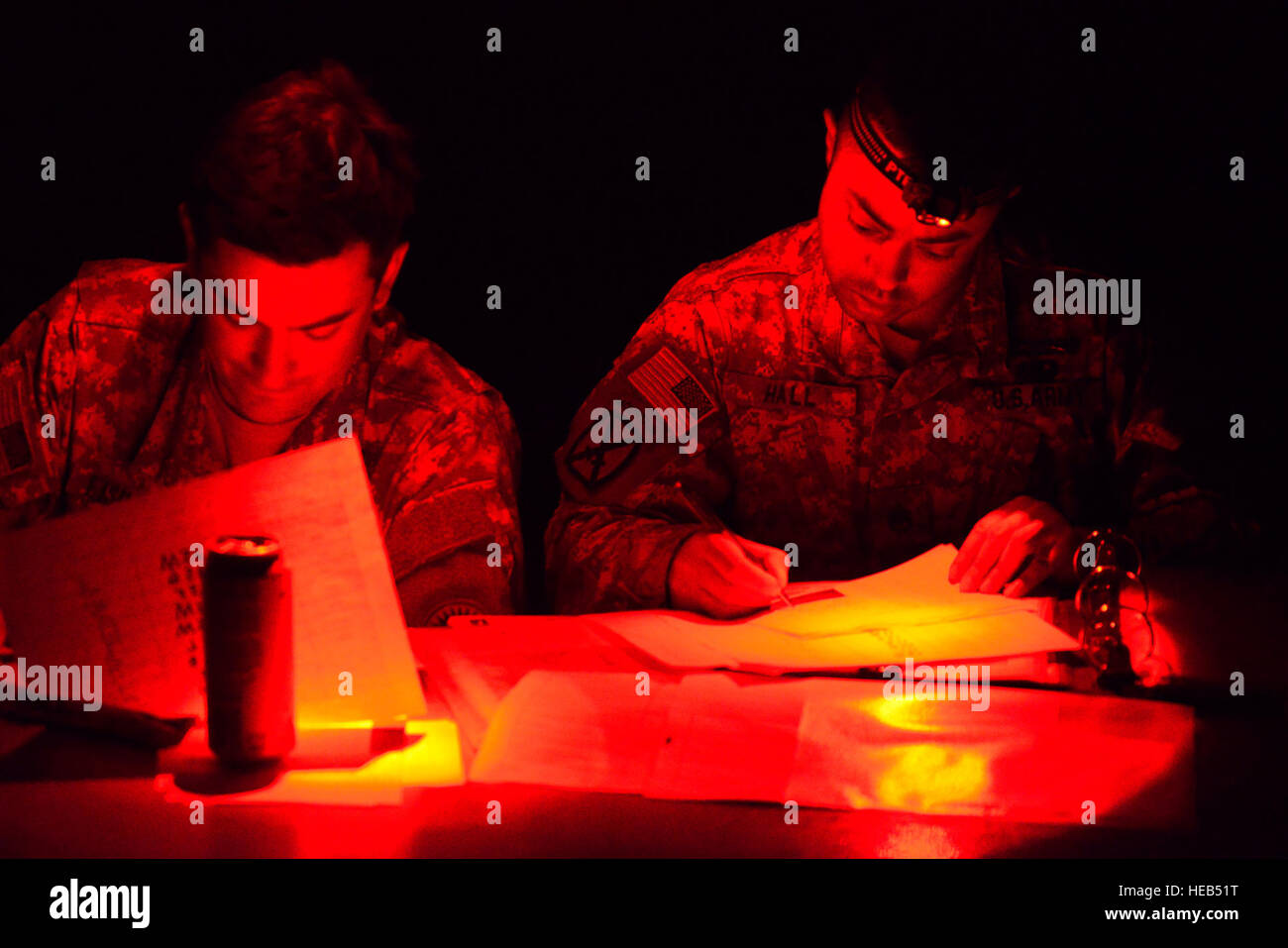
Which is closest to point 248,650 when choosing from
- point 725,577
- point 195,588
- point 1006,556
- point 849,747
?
point 195,588

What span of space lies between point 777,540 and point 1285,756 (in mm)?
1242

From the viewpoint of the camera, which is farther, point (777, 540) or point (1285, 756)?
point (777, 540)

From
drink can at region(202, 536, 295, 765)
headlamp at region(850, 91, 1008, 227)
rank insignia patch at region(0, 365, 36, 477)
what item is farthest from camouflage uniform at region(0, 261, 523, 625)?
drink can at region(202, 536, 295, 765)

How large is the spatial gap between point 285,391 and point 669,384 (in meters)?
0.72

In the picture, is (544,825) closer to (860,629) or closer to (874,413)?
(860,629)

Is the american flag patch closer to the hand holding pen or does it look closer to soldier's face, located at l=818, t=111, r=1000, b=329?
soldier's face, located at l=818, t=111, r=1000, b=329

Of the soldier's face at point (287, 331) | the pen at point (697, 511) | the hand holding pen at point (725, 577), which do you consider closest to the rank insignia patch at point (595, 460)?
the pen at point (697, 511)

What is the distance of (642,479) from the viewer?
257 cm

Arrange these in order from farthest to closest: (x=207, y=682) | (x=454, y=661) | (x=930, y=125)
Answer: (x=930, y=125), (x=454, y=661), (x=207, y=682)

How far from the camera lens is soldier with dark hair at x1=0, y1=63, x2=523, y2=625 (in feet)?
7.94

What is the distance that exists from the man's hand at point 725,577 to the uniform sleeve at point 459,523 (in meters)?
0.37

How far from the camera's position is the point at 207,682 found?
1.52 m
